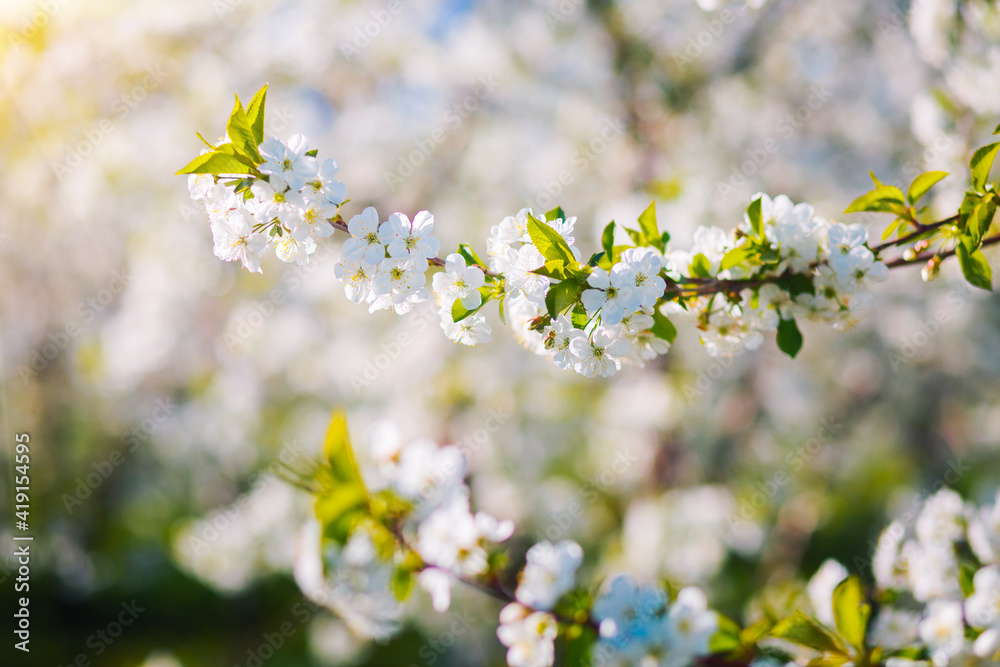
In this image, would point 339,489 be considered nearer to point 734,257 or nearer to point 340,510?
point 340,510

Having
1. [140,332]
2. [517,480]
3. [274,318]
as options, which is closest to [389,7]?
[274,318]

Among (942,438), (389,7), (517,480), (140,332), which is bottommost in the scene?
(517,480)

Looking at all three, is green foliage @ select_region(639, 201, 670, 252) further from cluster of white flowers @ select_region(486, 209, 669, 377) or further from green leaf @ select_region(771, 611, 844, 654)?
green leaf @ select_region(771, 611, 844, 654)

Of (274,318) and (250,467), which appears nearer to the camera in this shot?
(274,318)

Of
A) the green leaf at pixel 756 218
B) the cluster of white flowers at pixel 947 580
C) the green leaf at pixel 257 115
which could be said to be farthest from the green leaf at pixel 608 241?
the cluster of white flowers at pixel 947 580

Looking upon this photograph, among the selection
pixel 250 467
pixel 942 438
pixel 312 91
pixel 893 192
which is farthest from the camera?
pixel 942 438

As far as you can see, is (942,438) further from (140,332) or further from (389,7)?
(140,332)
